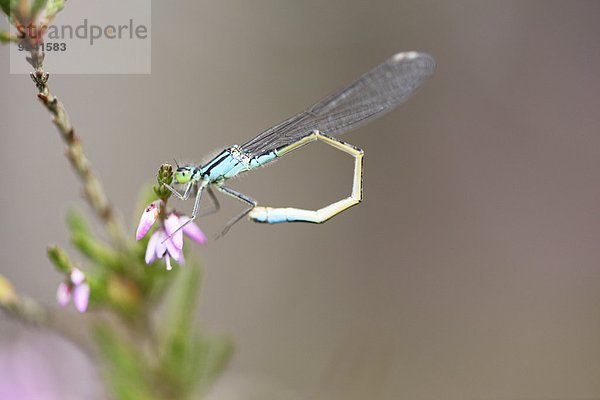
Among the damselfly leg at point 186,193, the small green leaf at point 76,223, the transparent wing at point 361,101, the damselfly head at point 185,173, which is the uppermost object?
the transparent wing at point 361,101

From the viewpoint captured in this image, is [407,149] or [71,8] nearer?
[71,8]

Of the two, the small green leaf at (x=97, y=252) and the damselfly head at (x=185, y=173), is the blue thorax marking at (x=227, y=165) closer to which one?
the damselfly head at (x=185, y=173)

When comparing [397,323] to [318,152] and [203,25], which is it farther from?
[203,25]

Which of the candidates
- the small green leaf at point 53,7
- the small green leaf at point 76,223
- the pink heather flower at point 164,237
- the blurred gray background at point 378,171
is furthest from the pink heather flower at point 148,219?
the blurred gray background at point 378,171

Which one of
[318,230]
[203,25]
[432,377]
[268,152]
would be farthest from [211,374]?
[203,25]

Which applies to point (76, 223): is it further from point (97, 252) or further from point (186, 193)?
point (186, 193)
